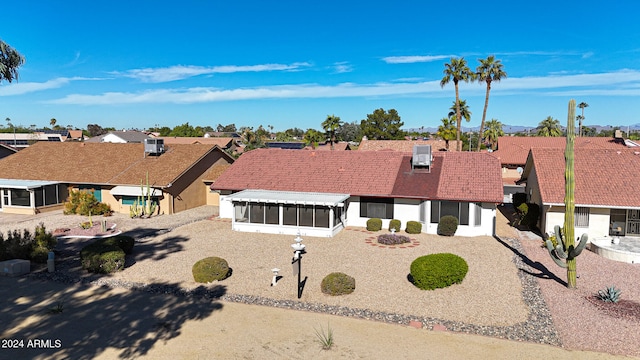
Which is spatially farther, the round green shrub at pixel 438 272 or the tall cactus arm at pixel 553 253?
the tall cactus arm at pixel 553 253

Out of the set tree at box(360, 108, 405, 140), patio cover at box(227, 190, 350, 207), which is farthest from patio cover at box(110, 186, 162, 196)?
tree at box(360, 108, 405, 140)

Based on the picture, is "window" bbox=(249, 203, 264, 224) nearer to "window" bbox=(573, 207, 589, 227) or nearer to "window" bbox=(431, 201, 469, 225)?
"window" bbox=(431, 201, 469, 225)

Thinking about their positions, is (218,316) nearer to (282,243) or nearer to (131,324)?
(131,324)

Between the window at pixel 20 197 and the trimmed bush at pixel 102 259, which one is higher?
the window at pixel 20 197

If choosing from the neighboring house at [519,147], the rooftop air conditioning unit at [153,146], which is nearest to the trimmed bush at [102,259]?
the rooftop air conditioning unit at [153,146]

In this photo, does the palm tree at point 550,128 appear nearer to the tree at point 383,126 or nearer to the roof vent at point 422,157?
the tree at point 383,126

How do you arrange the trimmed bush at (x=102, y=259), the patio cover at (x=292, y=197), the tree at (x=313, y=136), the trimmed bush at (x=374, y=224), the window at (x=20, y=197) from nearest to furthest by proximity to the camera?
the trimmed bush at (x=102, y=259)
the patio cover at (x=292, y=197)
the trimmed bush at (x=374, y=224)
the window at (x=20, y=197)
the tree at (x=313, y=136)

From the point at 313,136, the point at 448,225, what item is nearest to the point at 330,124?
the point at 313,136

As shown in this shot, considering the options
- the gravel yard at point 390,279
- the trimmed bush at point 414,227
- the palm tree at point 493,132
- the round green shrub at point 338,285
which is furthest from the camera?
the palm tree at point 493,132
